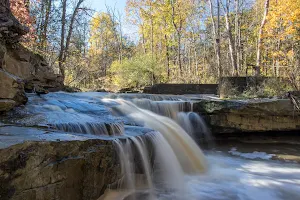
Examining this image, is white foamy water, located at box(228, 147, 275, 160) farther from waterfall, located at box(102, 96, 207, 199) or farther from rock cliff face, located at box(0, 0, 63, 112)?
rock cliff face, located at box(0, 0, 63, 112)

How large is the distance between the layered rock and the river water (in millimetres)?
1392

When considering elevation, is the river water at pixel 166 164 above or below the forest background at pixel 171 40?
below

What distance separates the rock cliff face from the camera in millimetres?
4449

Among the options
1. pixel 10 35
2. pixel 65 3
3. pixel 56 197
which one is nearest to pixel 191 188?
pixel 56 197

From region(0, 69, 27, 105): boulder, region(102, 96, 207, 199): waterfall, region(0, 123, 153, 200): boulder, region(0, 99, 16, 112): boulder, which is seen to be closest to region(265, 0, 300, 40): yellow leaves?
region(102, 96, 207, 199): waterfall

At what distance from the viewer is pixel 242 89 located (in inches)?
402

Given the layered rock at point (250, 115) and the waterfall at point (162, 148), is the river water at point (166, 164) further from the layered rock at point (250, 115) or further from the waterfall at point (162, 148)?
the layered rock at point (250, 115)

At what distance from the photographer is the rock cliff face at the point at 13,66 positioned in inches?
175

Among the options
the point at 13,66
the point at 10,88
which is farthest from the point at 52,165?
the point at 13,66

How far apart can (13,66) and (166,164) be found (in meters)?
4.71

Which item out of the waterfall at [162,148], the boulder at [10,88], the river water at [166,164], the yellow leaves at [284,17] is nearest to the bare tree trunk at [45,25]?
the waterfall at [162,148]

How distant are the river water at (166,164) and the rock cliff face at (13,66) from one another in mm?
336

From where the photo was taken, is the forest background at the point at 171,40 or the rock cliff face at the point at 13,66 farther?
the forest background at the point at 171,40

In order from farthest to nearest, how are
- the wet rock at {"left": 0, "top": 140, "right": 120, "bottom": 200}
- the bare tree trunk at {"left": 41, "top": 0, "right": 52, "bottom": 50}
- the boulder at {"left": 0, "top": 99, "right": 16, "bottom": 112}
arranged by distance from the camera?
the bare tree trunk at {"left": 41, "top": 0, "right": 52, "bottom": 50}
the boulder at {"left": 0, "top": 99, "right": 16, "bottom": 112}
the wet rock at {"left": 0, "top": 140, "right": 120, "bottom": 200}
